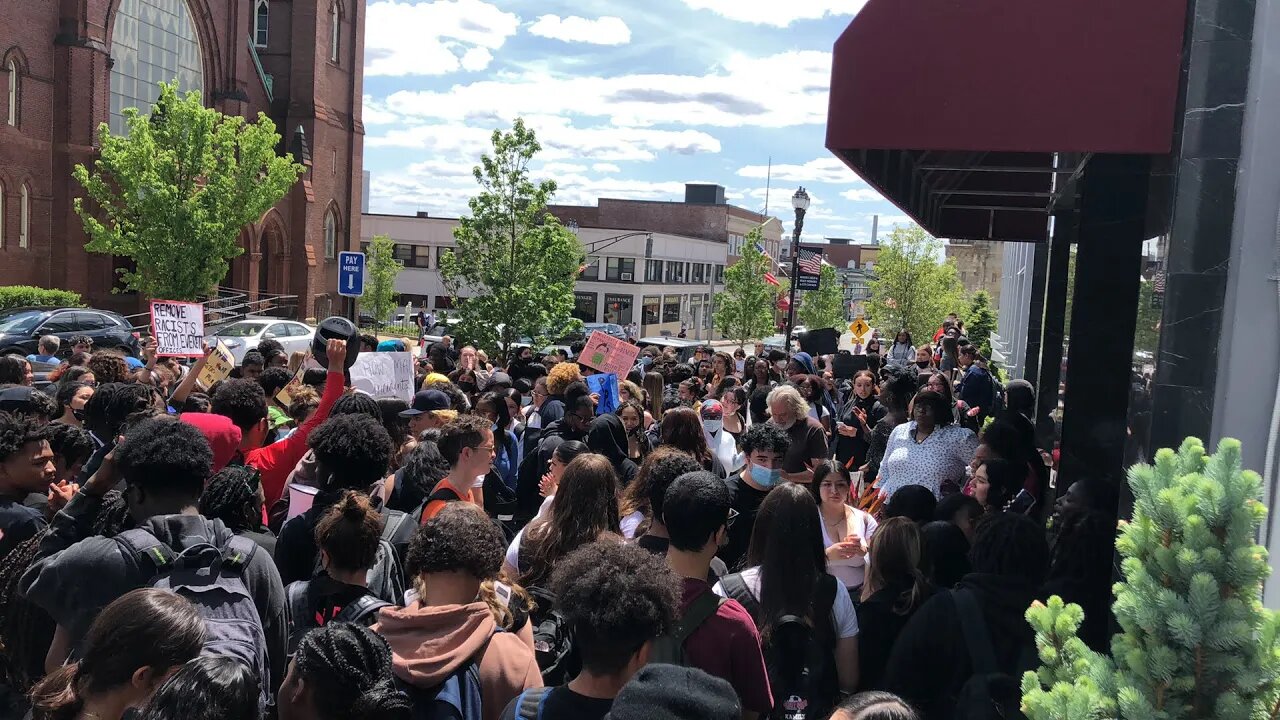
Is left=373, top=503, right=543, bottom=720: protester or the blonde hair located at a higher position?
the blonde hair

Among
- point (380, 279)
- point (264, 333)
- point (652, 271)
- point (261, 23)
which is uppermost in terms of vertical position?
point (261, 23)

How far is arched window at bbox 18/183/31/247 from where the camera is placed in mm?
32750

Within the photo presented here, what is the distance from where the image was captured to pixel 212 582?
3.46 meters

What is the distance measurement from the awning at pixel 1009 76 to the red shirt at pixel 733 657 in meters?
2.97

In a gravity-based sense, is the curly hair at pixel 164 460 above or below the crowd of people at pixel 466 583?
above

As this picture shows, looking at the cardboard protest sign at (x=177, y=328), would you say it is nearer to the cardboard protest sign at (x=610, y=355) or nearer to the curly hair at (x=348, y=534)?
the cardboard protest sign at (x=610, y=355)

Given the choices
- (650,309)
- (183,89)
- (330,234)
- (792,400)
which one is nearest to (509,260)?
(792,400)

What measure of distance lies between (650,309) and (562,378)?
65.7 m

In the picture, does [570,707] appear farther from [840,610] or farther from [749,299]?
[749,299]

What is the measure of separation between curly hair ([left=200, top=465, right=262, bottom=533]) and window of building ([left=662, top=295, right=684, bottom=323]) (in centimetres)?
7181

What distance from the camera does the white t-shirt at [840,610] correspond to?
12.8ft

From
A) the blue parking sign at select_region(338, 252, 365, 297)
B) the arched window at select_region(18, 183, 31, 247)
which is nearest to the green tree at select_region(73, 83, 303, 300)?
the arched window at select_region(18, 183, 31, 247)

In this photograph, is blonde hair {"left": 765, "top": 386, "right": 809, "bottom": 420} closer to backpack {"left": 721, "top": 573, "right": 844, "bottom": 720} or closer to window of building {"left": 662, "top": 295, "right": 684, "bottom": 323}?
backpack {"left": 721, "top": 573, "right": 844, "bottom": 720}

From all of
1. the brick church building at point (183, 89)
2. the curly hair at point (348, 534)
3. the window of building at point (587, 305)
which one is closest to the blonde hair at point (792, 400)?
the curly hair at point (348, 534)
